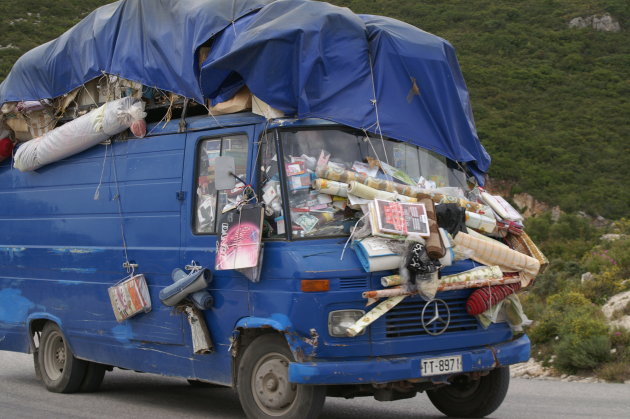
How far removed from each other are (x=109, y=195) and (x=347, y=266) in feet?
10.5

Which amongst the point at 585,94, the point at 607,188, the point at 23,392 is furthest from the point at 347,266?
the point at 585,94

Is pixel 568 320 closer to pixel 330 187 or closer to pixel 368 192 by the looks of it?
pixel 368 192

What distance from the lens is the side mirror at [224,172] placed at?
7035mm

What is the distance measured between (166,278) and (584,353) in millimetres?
6050

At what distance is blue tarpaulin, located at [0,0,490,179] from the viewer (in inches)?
276

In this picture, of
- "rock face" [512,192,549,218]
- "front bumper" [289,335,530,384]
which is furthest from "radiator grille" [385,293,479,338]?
"rock face" [512,192,549,218]

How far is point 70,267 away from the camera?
9.30 meters

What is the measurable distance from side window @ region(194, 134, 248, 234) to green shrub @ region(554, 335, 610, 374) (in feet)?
20.0

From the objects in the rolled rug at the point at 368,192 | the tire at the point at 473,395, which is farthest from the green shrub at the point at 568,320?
the rolled rug at the point at 368,192

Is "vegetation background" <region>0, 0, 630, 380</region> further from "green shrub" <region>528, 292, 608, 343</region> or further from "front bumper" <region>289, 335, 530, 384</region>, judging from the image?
"front bumper" <region>289, 335, 530, 384</region>

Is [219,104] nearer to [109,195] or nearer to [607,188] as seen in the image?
[109,195]

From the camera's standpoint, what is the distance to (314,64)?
276 inches

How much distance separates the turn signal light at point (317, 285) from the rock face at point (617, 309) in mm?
7493

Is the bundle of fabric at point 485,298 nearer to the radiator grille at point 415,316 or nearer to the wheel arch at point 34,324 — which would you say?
the radiator grille at point 415,316
